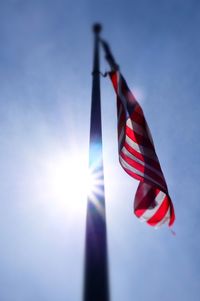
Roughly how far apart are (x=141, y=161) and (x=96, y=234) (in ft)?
11.9

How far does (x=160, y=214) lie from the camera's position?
8719 mm

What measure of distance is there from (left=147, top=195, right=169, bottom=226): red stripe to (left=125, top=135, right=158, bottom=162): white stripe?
1.12 m

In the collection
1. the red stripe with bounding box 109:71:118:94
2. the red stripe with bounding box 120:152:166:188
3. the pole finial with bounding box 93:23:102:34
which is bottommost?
the red stripe with bounding box 120:152:166:188

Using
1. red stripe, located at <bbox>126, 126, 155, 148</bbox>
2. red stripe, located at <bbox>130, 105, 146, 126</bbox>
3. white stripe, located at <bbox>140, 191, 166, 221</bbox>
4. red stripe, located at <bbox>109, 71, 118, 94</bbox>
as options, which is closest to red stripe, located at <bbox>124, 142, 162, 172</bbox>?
red stripe, located at <bbox>126, 126, 155, 148</bbox>

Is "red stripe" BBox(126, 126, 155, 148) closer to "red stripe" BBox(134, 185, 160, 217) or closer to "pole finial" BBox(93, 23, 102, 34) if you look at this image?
"red stripe" BBox(134, 185, 160, 217)

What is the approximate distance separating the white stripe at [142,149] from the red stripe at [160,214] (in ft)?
3.67

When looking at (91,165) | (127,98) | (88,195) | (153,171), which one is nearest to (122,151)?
(153,171)

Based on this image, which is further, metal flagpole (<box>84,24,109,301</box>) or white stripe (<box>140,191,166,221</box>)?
white stripe (<box>140,191,166,221</box>)

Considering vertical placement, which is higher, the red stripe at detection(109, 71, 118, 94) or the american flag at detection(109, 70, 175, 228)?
the red stripe at detection(109, 71, 118, 94)

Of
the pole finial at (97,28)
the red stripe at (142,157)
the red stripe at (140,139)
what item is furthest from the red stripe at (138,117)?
the pole finial at (97,28)

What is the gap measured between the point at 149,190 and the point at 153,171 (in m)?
0.53

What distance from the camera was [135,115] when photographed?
30.0ft

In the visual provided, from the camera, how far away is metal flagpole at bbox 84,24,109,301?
15.5ft

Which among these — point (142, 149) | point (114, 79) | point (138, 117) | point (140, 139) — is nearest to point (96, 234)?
point (142, 149)
